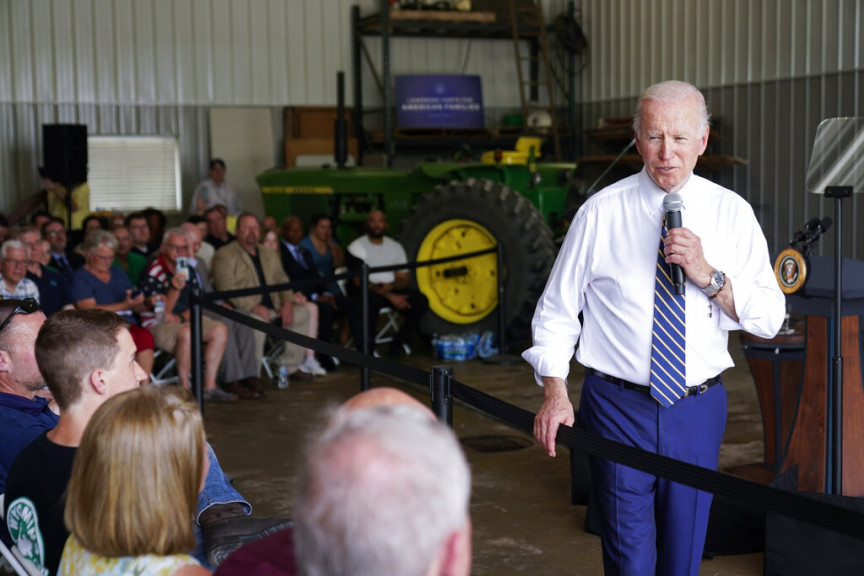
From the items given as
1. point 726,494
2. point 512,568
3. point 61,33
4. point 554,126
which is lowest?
point 512,568

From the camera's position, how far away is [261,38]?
43.9 ft

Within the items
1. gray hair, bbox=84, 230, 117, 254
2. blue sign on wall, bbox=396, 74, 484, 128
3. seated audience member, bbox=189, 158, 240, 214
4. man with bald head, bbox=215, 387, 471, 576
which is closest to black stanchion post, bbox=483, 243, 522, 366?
gray hair, bbox=84, 230, 117, 254

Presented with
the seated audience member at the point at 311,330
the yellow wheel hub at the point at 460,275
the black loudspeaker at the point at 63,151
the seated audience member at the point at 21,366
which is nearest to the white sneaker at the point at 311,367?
the seated audience member at the point at 311,330

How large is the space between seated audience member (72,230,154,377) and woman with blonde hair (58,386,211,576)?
4.48m

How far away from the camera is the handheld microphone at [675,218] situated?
233 centimetres

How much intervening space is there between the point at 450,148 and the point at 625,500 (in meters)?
11.8

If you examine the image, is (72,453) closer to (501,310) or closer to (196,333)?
(196,333)

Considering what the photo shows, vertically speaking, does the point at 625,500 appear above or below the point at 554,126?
below

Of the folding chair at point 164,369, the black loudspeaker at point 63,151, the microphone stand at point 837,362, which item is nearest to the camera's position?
the microphone stand at point 837,362

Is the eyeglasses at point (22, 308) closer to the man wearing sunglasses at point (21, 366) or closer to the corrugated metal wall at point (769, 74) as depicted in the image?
the man wearing sunglasses at point (21, 366)

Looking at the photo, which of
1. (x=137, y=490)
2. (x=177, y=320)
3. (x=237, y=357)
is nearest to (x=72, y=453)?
(x=137, y=490)

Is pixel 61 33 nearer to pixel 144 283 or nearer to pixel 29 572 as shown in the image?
pixel 144 283

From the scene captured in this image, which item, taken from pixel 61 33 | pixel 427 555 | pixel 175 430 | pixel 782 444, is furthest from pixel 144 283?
pixel 61 33

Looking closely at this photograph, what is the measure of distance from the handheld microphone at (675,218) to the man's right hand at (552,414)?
36 centimetres
